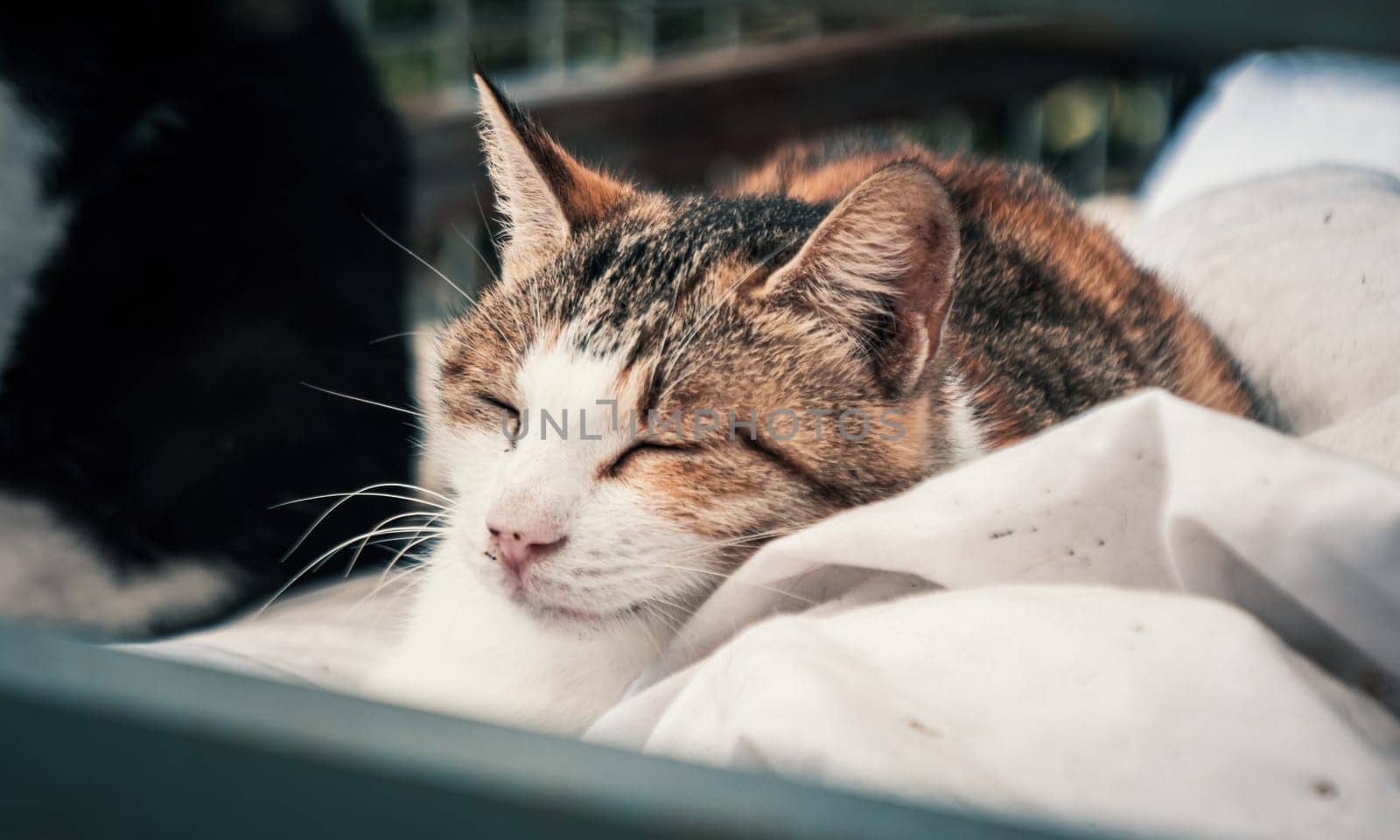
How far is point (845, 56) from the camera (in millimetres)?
2949

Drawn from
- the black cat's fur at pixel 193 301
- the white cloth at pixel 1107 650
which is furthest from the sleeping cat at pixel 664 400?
the black cat's fur at pixel 193 301

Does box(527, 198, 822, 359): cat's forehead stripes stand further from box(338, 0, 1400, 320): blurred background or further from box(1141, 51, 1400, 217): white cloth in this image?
box(338, 0, 1400, 320): blurred background

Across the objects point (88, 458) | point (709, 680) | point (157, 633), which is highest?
point (709, 680)

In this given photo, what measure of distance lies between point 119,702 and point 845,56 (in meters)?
2.89

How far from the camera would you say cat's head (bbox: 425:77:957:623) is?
0.76m

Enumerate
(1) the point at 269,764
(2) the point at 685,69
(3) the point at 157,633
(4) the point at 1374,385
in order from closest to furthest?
(1) the point at 269,764 → (4) the point at 1374,385 → (3) the point at 157,633 → (2) the point at 685,69

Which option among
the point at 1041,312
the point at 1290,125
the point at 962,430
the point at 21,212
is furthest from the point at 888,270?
the point at 1290,125

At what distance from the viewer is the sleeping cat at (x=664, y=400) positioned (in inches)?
30.2

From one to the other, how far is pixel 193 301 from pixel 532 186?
1.81ft

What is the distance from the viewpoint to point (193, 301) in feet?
4.30

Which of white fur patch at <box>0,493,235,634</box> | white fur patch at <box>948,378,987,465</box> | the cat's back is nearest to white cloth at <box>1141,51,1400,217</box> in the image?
the cat's back

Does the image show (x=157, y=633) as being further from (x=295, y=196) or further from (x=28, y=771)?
(x=28, y=771)

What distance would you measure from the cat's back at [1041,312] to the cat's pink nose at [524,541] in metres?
0.35

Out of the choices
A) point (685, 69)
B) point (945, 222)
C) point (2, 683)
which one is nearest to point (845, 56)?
point (685, 69)
